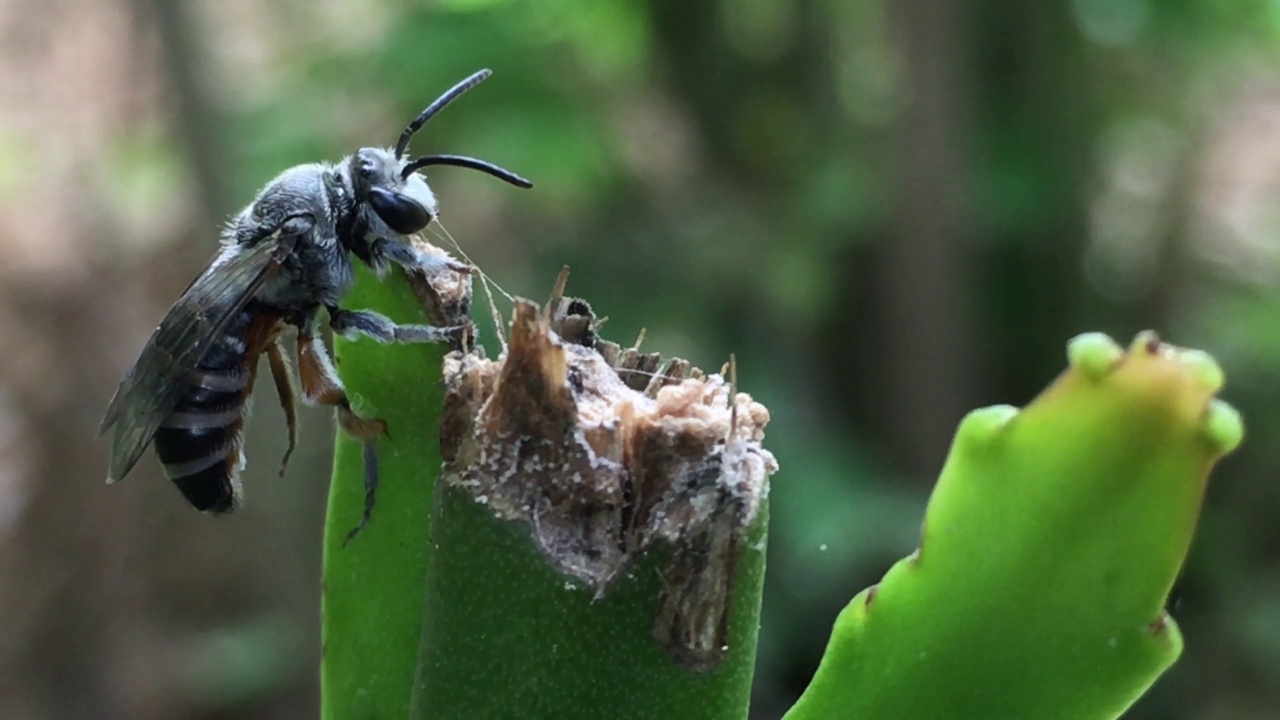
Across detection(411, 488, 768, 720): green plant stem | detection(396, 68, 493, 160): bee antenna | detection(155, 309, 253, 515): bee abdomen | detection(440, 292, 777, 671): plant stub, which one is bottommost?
detection(411, 488, 768, 720): green plant stem

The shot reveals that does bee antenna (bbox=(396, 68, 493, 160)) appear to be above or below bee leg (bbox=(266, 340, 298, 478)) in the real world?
above

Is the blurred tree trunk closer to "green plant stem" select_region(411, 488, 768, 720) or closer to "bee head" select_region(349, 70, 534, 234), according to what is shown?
"bee head" select_region(349, 70, 534, 234)

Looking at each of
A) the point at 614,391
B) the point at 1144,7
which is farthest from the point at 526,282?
the point at 614,391

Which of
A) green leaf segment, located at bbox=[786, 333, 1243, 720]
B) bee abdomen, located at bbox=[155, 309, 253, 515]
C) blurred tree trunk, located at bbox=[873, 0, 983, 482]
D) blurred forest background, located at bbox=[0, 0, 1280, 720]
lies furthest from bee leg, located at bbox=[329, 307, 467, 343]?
blurred tree trunk, located at bbox=[873, 0, 983, 482]

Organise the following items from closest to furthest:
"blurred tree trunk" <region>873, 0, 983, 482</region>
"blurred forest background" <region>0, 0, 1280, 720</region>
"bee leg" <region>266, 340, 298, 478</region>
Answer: "bee leg" <region>266, 340, 298, 478</region> → "blurred forest background" <region>0, 0, 1280, 720</region> → "blurred tree trunk" <region>873, 0, 983, 482</region>

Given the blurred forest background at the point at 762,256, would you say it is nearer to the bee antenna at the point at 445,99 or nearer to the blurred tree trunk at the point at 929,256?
the blurred tree trunk at the point at 929,256

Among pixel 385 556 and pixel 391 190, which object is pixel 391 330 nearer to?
pixel 385 556

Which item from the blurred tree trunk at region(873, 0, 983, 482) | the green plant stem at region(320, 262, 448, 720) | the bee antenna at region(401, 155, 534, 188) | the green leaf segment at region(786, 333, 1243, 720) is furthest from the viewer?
the blurred tree trunk at region(873, 0, 983, 482)

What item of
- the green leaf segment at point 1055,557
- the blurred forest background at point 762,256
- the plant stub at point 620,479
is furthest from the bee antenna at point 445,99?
the blurred forest background at point 762,256
